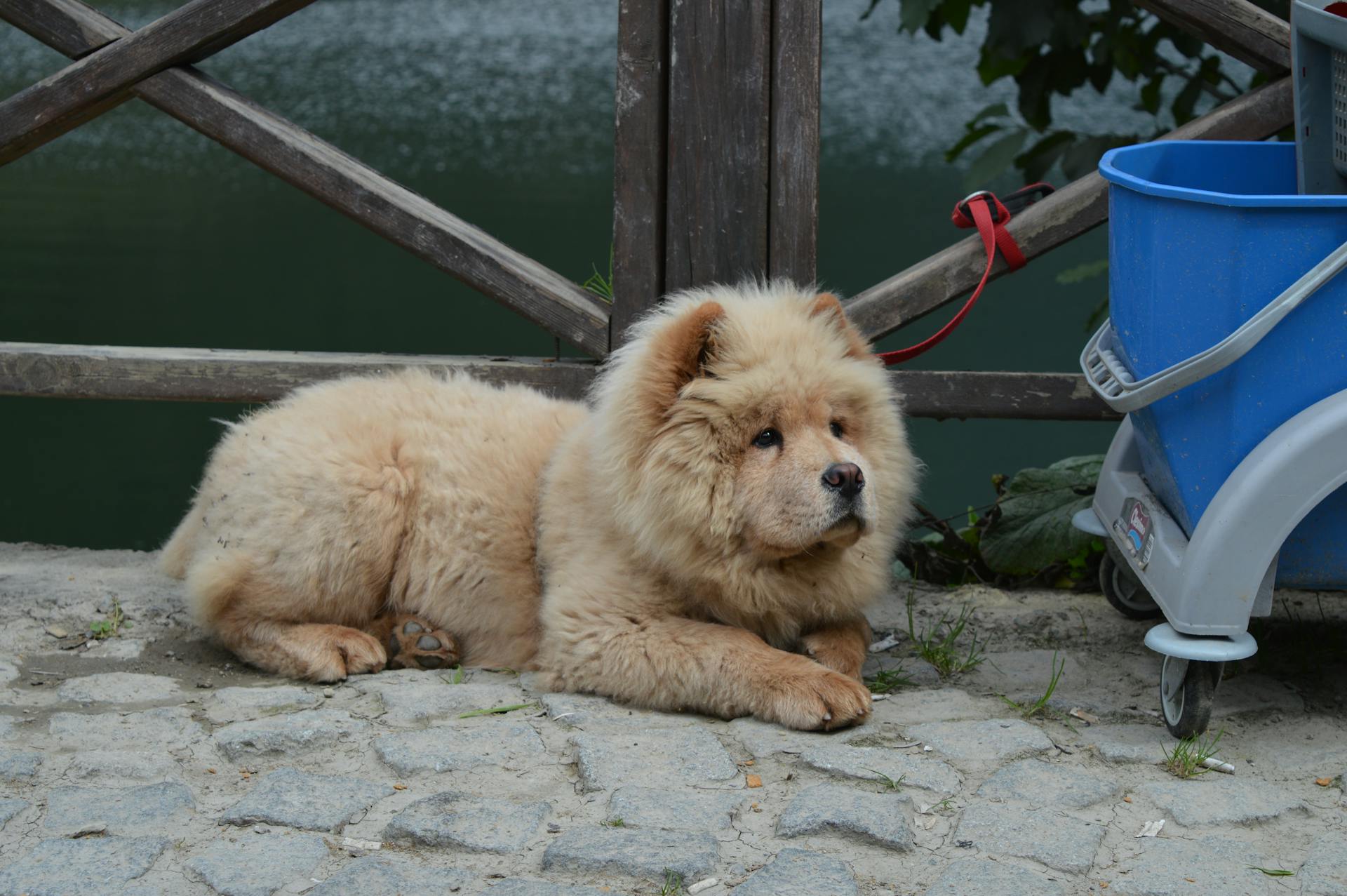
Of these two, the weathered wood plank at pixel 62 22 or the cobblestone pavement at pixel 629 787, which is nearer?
the cobblestone pavement at pixel 629 787

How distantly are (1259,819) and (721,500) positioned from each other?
1.33 m

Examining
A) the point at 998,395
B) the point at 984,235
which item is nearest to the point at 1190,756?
the point at 998,395

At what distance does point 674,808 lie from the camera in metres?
2.69

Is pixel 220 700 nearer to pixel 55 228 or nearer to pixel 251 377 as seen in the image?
Result: pixel 251 377

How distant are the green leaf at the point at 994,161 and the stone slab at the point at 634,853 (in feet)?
10.1

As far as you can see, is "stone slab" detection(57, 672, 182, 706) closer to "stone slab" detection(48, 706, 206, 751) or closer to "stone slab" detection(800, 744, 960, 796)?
"stone slab" detection(48, 706, 206, 751)

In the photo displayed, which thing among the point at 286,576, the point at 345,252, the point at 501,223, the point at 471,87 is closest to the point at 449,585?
the point at 286,576

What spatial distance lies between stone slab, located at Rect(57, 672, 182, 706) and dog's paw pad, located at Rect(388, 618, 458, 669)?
0.58 meters

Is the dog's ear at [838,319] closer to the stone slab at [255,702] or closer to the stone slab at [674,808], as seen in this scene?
the stone slab at [674,808]

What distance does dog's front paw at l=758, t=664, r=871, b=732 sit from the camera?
3041mm

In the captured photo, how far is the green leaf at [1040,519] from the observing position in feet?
14.6

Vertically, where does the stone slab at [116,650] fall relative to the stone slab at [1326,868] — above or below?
below

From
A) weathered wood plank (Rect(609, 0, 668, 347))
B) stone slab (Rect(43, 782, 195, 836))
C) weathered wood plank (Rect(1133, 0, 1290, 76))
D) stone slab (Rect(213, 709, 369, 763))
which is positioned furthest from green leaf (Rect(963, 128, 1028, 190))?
stone slab (Rect(43, 782, 195, 836))

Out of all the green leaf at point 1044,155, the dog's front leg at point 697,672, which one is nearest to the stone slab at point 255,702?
the dog's front leg at point 697,672
